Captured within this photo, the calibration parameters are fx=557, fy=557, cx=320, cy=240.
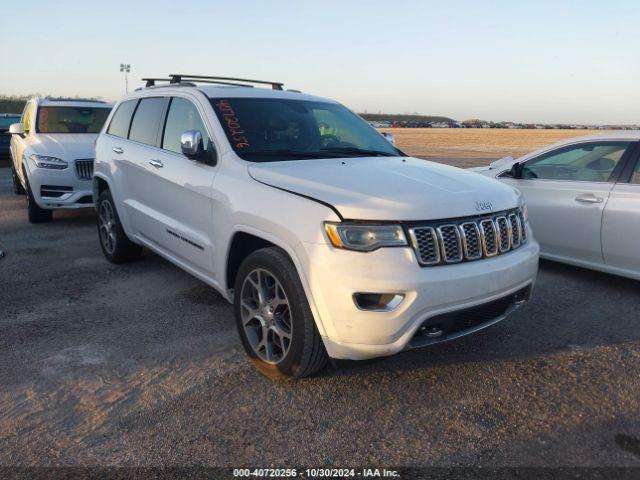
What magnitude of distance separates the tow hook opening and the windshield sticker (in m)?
1.57

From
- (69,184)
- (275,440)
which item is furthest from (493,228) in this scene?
(69,184)

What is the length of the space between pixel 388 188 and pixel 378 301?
703mm

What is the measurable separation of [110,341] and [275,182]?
5.68ft

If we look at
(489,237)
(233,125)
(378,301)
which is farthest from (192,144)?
(489,237)

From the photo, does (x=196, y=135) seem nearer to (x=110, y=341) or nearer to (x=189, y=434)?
(x=110, y=341)

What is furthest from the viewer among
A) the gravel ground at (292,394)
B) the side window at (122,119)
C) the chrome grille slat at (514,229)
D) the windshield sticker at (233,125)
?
the side window at (122,119)

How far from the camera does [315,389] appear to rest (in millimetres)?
3328

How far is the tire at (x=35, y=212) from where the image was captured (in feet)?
26.3

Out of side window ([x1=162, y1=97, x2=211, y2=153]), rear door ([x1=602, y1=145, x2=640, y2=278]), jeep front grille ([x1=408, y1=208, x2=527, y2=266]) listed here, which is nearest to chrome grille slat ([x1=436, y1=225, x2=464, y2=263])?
jeep front grille ([x1=408, y1=208, x2=527, y2=266])

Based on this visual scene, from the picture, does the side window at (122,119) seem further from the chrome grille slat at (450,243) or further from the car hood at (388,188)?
the chrome grille slat at (450,243)

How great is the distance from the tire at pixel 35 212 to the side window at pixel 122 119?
109 inches

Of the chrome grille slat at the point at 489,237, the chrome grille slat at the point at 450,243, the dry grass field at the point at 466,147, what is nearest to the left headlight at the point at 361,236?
the chrome grille slat at the point at 450,243

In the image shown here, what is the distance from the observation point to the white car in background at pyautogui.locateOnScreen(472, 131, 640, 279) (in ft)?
16.8

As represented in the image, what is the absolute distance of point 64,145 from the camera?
26.8ft
